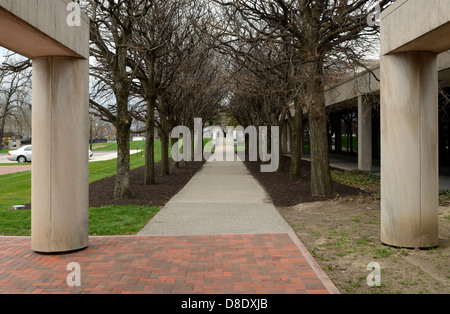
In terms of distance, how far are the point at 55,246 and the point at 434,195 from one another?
586 cm

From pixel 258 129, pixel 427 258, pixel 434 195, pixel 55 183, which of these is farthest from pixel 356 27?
pixel 258 129

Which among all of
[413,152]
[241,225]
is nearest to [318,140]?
[241,225]

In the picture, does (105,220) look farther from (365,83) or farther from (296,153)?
(365,83)

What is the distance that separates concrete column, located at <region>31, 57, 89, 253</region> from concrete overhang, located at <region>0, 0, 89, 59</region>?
0.90 feet

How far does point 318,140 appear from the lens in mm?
12445

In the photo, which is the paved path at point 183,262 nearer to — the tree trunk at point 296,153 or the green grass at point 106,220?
the green grass at point 106,220

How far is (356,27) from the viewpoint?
37.6 feet

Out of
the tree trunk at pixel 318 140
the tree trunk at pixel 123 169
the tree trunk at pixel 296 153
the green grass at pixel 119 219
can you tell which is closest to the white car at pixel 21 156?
the tree trunk at pixel 296 153

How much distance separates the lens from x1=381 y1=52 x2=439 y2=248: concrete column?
6590mm

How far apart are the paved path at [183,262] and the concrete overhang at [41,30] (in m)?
3.00

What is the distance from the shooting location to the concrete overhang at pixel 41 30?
16.0 ft

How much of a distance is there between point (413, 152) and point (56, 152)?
214 inches

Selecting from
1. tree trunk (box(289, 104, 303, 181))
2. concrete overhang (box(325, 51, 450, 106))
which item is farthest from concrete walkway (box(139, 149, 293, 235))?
concrete overhang (box(325, 51, 450, 106))

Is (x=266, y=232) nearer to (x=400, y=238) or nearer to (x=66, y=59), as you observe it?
(x=400, y=238)
